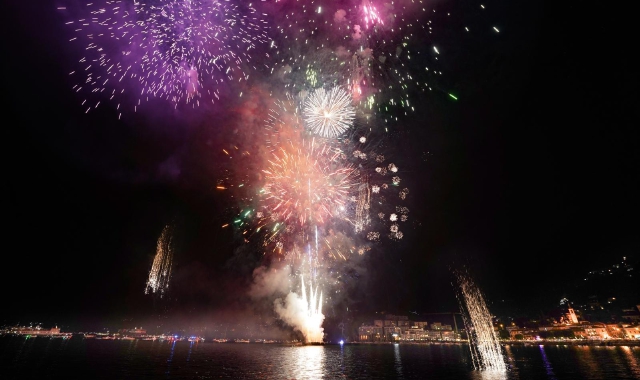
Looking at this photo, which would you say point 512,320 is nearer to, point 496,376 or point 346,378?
point 496,376

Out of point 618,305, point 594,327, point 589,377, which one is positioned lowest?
point 589,377

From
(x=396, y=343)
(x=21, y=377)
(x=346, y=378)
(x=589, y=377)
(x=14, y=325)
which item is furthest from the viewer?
(x=14, y=325)

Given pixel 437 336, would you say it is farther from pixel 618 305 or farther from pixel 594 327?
pixel 618 305

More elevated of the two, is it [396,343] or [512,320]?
[512,320]

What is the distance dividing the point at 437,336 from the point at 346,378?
146 metres

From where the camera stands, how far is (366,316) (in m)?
181

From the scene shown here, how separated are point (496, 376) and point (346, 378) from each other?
65.7 feet

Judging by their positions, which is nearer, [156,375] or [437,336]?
[156,375]

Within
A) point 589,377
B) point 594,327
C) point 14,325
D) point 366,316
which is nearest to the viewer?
point 589,377

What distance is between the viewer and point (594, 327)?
12394cm

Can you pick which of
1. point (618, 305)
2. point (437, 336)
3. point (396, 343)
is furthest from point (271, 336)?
point (618, 305)

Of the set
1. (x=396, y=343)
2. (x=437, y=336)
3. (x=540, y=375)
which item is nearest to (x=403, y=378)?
(x=540, y=375)

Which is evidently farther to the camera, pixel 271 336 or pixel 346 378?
pixel 271 336

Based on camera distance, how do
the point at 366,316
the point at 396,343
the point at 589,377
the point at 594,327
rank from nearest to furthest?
1. the point at 589,377
2. the point at 594,327
3. the point at 396,343
4. the point at 366,316
